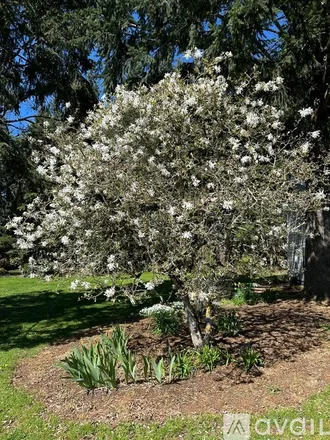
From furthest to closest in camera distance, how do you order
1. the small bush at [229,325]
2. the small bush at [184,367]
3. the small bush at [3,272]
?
the small bush at [3,272], the small bush at [229,325], the small bush at [184,367]

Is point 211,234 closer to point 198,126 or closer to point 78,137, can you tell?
point 198,126

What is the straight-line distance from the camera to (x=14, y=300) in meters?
10.9

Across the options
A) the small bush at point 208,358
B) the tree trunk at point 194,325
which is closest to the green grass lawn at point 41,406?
the small bush at point 208,358

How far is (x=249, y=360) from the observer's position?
175 inches

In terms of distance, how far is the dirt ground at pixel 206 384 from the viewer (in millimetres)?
3820

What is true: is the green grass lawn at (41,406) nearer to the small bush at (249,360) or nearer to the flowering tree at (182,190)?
the small bush at (249,360)

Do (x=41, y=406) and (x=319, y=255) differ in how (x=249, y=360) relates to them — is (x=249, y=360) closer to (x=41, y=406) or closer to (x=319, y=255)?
(x=41, y=406)

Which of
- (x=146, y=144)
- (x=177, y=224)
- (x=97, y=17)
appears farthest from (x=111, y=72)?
(x=177, y=224)

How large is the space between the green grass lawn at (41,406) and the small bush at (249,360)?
745 millimetres

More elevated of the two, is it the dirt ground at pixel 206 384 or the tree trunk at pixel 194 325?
the tree trunk at pixel 194 325

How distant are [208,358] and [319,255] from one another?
13.5 ft

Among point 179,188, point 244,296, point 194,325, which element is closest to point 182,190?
point 179,188

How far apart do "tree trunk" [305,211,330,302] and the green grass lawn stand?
3.43m
